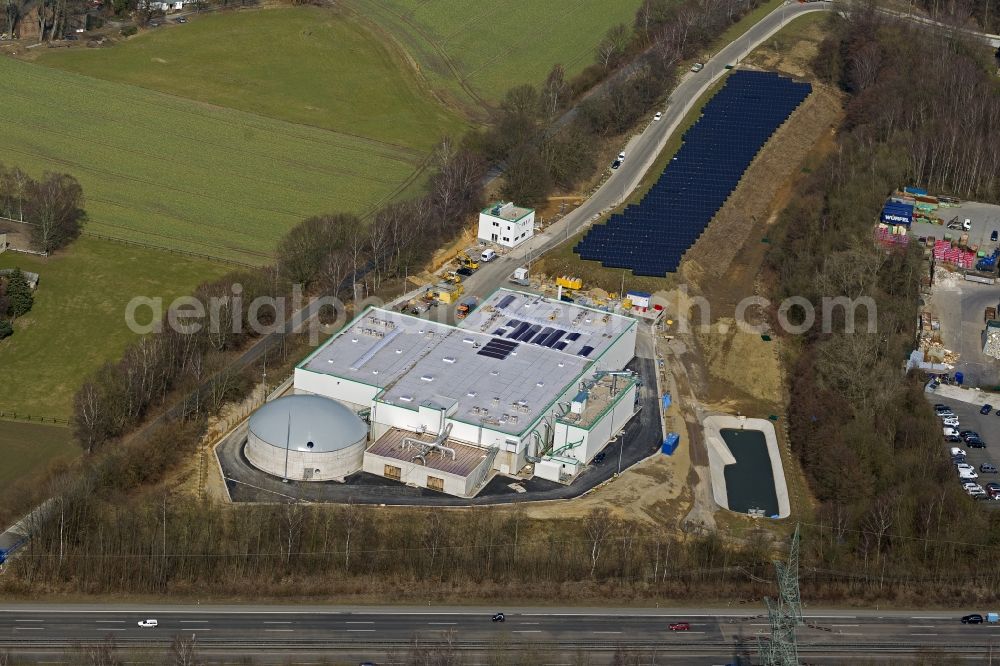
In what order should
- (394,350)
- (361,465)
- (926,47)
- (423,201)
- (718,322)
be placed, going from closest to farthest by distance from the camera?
(361,465)
(394,350)
(718,322)
(423,201)
(926,47)

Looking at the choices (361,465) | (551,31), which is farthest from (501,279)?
(551,31)

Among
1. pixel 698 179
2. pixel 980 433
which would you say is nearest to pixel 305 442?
pixel 980 433

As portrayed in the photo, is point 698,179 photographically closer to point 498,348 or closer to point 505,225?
point 505,225

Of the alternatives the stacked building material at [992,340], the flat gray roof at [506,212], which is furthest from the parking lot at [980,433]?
the flat gray roof at [506,212]

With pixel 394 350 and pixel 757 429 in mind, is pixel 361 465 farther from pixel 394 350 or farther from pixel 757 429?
pixel 757 429

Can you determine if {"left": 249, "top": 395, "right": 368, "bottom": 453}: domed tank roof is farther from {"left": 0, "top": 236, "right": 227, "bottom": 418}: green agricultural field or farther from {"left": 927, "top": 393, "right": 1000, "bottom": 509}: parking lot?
{"left": 927, "top": 393, "right": 1000, "bottom": 509}: parking lot
